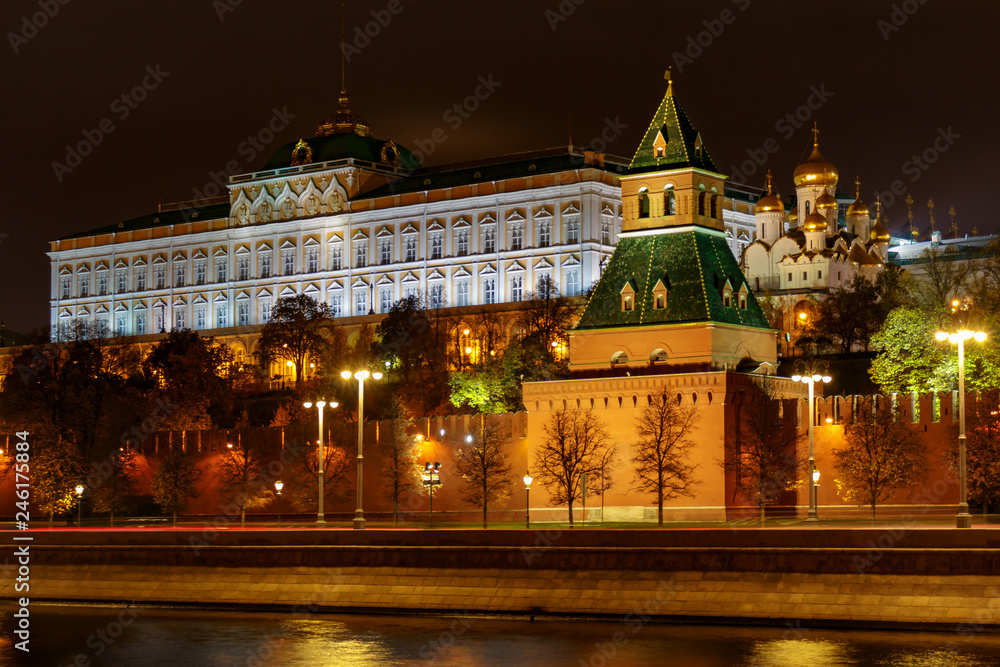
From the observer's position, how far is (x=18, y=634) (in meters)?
51.4

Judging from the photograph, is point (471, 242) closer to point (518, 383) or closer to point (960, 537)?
point (518, 383)

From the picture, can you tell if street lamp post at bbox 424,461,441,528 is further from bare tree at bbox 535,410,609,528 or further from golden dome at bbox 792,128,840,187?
golden dome at bbox 792,128,840,187

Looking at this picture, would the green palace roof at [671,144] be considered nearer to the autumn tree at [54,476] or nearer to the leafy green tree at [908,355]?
the leafy green tree at [908,355]

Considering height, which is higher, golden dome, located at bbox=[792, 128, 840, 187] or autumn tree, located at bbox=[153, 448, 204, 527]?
golden dome, located at bbox=[792, 128, 840, 187]

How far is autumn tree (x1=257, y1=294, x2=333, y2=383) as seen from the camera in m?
125

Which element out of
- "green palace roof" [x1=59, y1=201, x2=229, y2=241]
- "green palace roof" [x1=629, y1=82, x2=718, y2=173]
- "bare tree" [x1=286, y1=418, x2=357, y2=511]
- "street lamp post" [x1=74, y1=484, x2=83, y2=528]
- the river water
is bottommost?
the river water

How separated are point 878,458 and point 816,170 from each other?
63.7 metres

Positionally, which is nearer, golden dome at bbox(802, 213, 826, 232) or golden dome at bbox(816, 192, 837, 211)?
golden dome at bbox(802, 213, 826, 232)

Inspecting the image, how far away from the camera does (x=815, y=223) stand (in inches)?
4968

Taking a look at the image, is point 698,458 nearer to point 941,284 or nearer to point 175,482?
point 175,482

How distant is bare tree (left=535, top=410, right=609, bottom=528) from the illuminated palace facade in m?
55.8

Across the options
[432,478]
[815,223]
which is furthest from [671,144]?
[815,223]

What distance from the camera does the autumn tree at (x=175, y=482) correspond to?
3489 inches

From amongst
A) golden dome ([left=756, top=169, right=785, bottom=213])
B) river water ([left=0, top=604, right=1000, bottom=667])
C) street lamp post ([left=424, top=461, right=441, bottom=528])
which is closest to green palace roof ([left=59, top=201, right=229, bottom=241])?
golden dome ([left=756, top=169, right=785, bottom=213])
